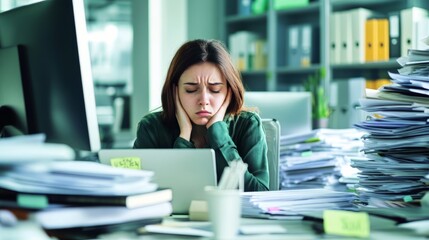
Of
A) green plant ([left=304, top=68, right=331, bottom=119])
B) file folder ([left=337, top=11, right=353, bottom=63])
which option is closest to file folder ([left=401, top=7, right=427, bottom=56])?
file folder ([left=337, top=11, right=353, bottom=63])

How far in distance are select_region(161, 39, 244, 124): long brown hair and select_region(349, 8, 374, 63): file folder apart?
2.34 metres

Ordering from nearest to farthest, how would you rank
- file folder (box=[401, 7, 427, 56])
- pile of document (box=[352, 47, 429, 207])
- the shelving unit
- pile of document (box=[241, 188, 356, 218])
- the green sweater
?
1. pile of document (box=[241, 188, 356, 218])
2. pile of document (box=[352, 47, 429, 207])
3. the green sweater
4. file folder (box=[401, 7, 427, 56])
5. the shelving unit

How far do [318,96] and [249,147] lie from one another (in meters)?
1.97

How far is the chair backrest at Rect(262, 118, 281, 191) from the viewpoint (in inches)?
71.3

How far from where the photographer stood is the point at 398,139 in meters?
1.30

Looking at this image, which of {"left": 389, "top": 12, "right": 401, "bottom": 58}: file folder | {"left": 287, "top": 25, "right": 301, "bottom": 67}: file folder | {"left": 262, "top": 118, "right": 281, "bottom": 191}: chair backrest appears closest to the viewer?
{"left": 262, "top": 118, "right": 281, "bottom": 191}: chair backrest

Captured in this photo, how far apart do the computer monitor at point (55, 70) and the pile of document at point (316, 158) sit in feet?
3.85

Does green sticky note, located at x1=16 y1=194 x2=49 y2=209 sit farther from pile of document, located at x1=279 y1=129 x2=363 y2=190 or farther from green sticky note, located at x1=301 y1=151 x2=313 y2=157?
green sticky note, located at x1=301 y1=151 x2=313 y2=157

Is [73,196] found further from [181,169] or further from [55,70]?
[55,70]

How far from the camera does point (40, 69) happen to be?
1.28m

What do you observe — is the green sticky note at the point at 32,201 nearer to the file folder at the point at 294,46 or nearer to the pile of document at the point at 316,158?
the pile of document at the point at 316,158

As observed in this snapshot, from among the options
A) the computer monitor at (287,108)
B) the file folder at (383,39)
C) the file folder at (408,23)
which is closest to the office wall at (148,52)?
the file folder at (383,39)

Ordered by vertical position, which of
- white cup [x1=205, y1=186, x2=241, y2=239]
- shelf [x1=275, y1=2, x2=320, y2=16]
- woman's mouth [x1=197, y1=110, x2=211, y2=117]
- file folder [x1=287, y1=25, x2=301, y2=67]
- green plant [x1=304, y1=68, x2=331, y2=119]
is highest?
shelf [x1=275, y1=2, x2=320, y2=16]

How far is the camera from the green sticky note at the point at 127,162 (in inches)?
45.8
